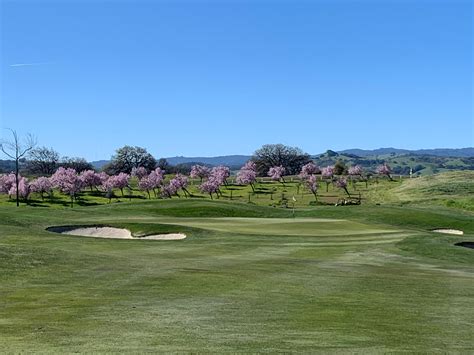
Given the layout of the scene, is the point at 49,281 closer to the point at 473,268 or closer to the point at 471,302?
the point at 471,302

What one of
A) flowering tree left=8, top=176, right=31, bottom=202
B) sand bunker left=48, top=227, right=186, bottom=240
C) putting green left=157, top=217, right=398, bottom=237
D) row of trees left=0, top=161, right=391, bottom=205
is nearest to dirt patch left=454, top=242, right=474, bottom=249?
putting green left=157, top=217, right=398, bottom=237

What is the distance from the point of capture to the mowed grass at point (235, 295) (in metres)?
12.9

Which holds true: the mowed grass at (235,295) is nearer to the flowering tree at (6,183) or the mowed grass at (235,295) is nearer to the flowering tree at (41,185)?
the flowering tree at (41,185)

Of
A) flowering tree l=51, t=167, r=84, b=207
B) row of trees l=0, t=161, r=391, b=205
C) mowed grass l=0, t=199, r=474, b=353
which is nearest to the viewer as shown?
mowed grass l=0, t=199, r=474, b=353

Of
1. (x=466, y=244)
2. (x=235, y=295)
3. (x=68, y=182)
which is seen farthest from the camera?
(x=68, y=182)

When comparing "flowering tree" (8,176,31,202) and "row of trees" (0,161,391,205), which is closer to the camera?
"flowering tree" (8,176,31,202)

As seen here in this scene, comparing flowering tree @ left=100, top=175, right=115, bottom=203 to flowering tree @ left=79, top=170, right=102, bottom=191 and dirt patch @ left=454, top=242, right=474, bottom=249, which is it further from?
dirt patch @ left=454, top=242, right=474, bottom=249

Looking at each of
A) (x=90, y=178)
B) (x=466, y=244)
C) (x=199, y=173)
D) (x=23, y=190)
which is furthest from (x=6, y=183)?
(x=466, y=244)

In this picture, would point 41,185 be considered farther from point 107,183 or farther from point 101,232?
point 101,232

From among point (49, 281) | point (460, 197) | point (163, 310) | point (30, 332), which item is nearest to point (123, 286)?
point (49, 281)

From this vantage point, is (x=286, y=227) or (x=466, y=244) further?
(x=286, y=227)

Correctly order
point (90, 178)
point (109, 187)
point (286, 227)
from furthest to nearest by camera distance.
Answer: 1. point (90, 178)
2. point (109, 187)
3. point (286, 227)

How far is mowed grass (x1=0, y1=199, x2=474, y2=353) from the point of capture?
42.2 feet

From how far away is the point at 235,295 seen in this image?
18547 millimetres
